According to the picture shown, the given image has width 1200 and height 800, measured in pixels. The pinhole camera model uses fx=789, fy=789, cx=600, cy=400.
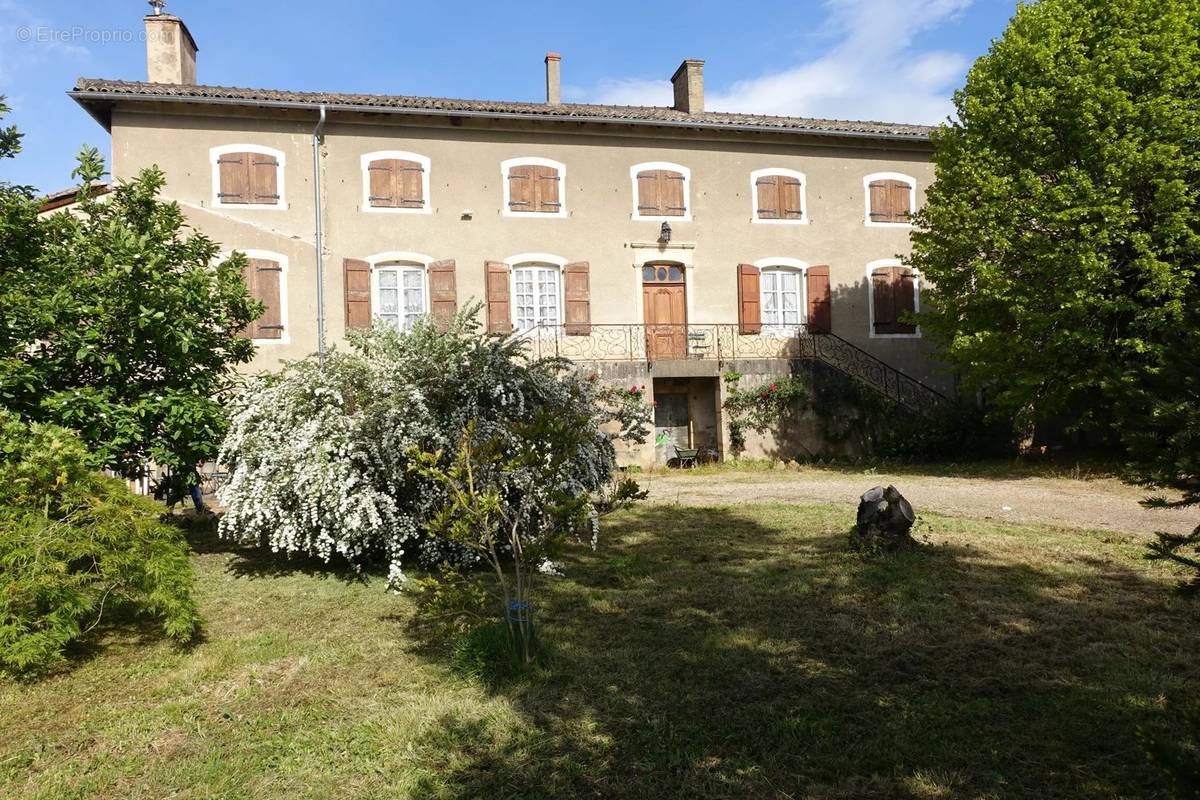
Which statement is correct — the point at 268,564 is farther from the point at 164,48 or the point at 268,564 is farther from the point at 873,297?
the point at 873,297

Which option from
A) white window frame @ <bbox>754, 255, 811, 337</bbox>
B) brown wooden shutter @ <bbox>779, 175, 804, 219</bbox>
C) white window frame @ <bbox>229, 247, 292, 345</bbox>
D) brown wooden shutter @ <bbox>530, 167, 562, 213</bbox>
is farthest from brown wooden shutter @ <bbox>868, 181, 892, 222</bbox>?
white window frame @ <bbox>229, 247, 292, 345</bbox>

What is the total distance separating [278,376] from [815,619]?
514 centimetres

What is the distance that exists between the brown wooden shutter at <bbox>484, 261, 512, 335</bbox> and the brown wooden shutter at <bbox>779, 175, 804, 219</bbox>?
6.24 meters

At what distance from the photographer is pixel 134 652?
4.62 metres

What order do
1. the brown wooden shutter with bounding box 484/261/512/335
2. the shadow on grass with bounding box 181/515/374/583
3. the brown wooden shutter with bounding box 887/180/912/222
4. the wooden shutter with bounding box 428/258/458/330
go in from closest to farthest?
1. the shadow on grass with bounding box 181/515/374/583
2. the wooden shutter with bounding box 428/258/458/330
3. the brown wooden shutter with bounding box 484/261/512/335
4. the brown wooden shutter with bounding box 887/180/912/222

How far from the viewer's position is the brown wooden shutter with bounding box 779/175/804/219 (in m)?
17.2

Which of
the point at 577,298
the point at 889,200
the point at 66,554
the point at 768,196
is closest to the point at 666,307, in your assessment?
the point at 577,298

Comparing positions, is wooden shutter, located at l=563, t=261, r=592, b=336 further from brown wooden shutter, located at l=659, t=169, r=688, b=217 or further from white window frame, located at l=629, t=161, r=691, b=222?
brown wooden shutter, located at l=659, t=169, r=688, b=217

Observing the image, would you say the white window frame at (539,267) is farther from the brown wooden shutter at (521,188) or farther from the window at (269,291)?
the window at (269,291)

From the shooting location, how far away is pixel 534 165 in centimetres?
1605

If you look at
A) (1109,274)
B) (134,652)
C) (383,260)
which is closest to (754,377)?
(1109,274)

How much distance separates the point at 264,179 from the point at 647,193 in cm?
751

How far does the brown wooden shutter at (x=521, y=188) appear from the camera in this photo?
15930mm

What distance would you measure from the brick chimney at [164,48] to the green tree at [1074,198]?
14451mm
